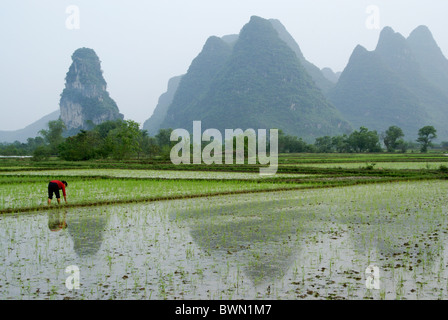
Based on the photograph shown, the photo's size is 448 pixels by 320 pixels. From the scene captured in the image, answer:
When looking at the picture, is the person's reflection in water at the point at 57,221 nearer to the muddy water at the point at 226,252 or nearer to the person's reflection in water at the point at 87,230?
the muddy water at the point at 226,252

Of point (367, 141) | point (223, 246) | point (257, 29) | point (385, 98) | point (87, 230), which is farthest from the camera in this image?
point (257, 29)

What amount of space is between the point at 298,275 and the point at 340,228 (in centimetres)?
378

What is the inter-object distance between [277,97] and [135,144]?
10104 centimetres

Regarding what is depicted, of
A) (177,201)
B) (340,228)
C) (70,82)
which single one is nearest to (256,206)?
(177,201)

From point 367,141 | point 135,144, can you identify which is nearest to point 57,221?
point 135,144

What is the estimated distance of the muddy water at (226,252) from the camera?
5.35 metres

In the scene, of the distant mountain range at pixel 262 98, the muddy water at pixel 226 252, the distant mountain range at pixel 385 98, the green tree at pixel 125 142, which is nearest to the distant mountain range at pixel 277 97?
the distant mountain range at pixel 385 98

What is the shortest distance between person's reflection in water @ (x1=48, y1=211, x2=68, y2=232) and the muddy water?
50 mm

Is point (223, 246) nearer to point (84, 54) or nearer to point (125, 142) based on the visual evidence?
point (125, 142)

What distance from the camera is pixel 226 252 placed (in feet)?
23.8

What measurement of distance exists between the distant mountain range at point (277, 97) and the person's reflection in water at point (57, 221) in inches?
4332

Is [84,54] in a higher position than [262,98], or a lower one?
higher
